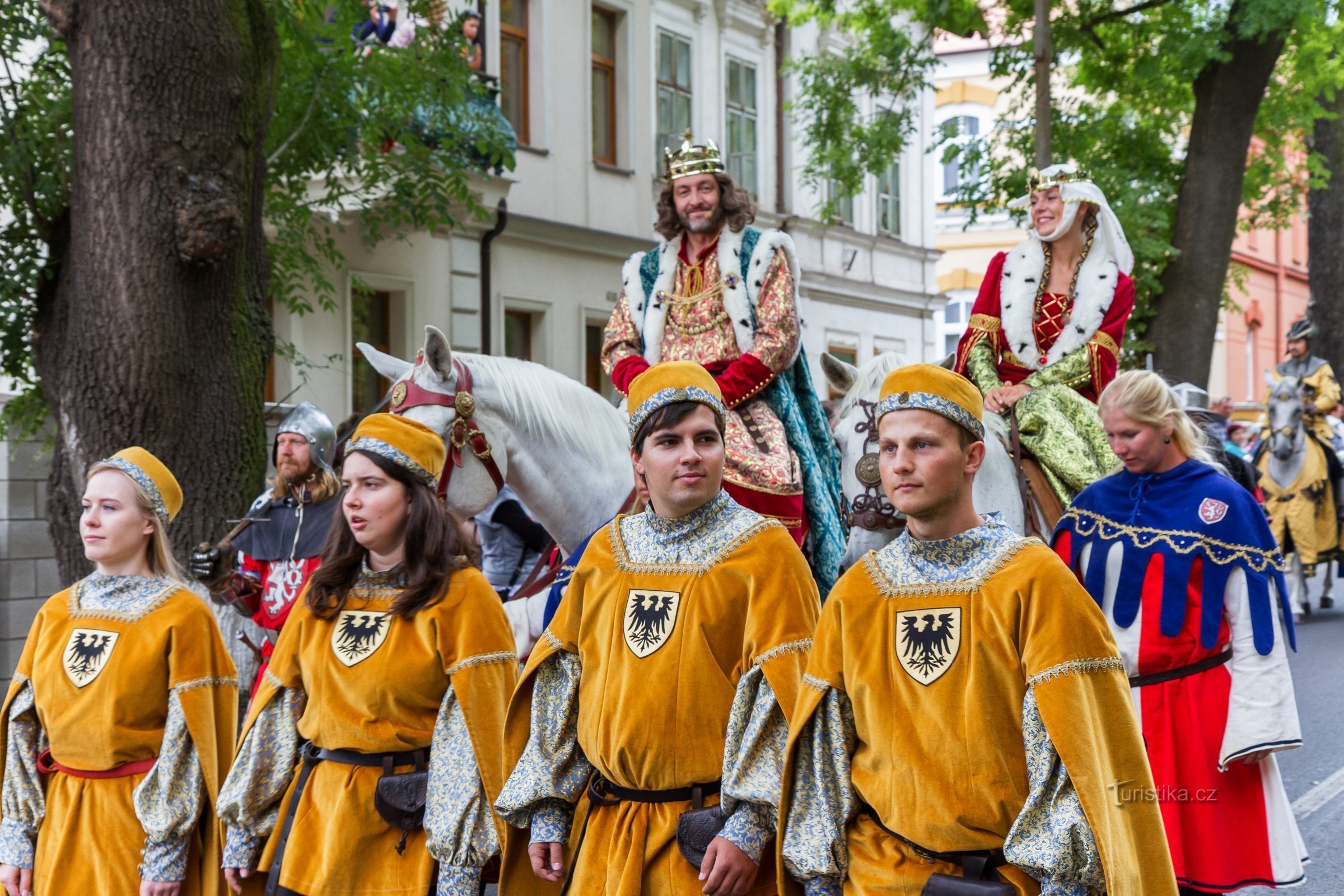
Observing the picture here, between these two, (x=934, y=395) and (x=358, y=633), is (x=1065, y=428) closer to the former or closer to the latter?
(x=934, y=395)

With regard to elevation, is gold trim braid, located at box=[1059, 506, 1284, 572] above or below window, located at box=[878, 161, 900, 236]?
below

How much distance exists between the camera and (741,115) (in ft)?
69.3

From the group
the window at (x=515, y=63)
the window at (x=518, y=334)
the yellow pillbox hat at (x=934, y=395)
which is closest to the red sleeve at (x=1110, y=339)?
the yellow pillbox hat at (x=934, y=395)

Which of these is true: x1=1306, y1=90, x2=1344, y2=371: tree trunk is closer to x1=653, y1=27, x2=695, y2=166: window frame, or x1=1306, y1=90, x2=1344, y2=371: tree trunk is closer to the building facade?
the building facade

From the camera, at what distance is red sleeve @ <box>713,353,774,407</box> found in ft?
16.9

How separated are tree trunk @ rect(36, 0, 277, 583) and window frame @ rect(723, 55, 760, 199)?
14336 millimetres

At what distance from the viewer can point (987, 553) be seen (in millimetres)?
2947

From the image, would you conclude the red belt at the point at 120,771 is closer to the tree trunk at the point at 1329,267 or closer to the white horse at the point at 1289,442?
the white horse at the point at 1289,442

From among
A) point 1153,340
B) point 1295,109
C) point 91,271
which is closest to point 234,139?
point 91,271

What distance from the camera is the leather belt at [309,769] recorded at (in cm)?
369

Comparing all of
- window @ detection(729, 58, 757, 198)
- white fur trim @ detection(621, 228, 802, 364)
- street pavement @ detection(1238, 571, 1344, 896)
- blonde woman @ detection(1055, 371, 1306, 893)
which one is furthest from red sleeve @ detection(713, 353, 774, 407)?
window @ detection(729, 58, 757, 198)

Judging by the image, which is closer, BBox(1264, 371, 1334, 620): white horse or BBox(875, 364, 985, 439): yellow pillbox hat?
BBox(875, 364, 985, 439): yellow pillbox hat

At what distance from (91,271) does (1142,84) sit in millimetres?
10760

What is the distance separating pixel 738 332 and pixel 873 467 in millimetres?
696
